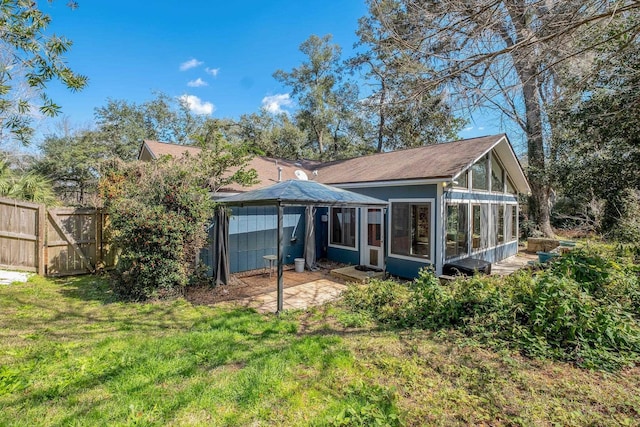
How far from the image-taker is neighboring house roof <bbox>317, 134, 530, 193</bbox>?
8.17 metres

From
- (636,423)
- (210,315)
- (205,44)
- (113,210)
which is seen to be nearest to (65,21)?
(113,210)

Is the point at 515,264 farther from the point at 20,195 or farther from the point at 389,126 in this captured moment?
the point at 20,195

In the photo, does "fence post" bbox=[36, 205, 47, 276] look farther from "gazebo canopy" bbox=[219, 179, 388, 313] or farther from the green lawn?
"gazebo canopy" bbox=[219, 179, 388, 313]

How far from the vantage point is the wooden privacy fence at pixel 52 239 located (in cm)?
724

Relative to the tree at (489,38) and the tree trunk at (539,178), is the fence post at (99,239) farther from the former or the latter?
the tree trunk at (539,178)

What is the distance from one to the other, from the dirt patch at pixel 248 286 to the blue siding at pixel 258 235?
0.43 m

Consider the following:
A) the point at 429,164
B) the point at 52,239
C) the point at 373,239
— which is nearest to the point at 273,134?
the point at 373,239

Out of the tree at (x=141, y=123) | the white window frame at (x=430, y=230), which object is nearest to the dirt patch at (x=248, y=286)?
the white window frame at (x=430, y=230)

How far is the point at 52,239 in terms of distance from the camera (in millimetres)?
7562

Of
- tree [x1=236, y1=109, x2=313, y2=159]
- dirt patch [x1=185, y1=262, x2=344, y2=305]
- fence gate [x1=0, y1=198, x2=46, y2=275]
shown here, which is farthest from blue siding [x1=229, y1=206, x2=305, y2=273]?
tree [x1=236, y1=109, x2=313, y2=159]

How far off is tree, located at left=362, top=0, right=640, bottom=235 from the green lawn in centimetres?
472

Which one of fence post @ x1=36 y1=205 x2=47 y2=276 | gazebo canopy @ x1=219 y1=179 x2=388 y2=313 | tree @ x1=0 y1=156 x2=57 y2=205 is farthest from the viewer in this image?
tree @ x1=0 y1=156 x2=57 y2=205

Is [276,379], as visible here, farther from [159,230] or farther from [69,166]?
[69,166]

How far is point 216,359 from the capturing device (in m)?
3.69
